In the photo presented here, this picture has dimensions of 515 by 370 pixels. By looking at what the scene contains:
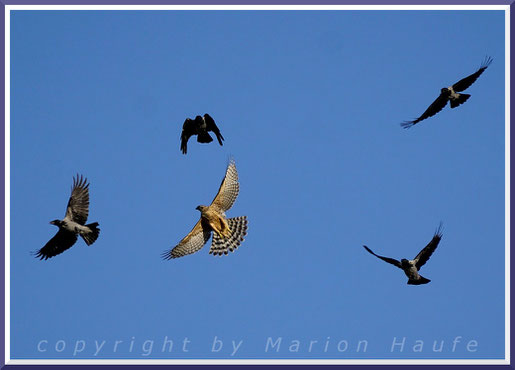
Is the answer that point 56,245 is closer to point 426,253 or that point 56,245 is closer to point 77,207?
point 77,207

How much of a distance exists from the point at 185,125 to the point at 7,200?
440 cm

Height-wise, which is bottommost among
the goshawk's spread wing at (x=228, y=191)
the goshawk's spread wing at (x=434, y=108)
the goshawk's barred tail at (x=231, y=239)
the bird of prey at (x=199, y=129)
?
the goshawk's barred tail at (x=231, y=239)

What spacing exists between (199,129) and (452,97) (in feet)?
15.5

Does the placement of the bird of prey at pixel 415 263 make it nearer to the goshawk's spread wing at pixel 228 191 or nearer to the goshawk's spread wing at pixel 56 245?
the goshawk's spread wing at pixel 228 191

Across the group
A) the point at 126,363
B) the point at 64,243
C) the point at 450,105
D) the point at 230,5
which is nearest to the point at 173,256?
the point at 64,243

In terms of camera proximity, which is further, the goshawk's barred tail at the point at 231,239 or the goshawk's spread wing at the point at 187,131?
the goshawk's barred tail at the point at 231,239

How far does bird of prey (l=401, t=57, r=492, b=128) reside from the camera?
54.1 feet

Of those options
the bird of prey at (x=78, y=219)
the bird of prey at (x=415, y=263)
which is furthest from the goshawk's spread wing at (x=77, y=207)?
the bird of prey at (x=415, y=263)

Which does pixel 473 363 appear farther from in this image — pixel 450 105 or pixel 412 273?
pixel 450 105

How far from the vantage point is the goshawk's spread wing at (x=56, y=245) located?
15562 millimetres

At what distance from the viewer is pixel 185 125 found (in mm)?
16141

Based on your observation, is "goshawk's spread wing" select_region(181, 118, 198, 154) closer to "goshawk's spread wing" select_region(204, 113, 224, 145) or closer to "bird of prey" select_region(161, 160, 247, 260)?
"goshawk's spread wing" select_region(204, 113, 224, 145)

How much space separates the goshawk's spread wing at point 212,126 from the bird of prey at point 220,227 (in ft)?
1.87

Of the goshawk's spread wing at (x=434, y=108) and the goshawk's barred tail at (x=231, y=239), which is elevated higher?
the goshawk's spread wing at (x=434, y=108)
